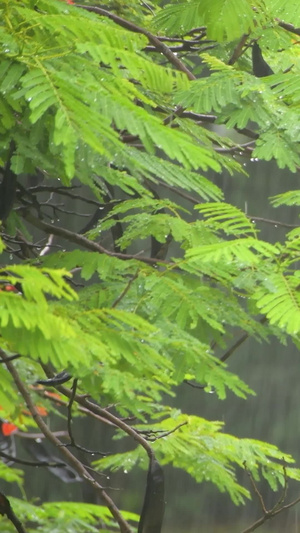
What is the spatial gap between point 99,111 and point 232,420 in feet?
17.3

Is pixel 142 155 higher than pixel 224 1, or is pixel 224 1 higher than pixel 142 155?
pixel 224 1

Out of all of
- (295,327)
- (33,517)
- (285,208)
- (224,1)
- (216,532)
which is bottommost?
(216,532)

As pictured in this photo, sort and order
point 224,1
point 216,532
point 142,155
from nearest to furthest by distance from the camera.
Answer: point 142,155 < point 224,1 < point 216,532

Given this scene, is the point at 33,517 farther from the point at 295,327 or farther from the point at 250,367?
the point at 250,367

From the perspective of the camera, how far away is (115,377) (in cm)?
97

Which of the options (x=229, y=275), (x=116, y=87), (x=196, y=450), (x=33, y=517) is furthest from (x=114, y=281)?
(x=33, y=517)

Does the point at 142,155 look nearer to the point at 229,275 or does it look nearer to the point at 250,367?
the point at 229,275

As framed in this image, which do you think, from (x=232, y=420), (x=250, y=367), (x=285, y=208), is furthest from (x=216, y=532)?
(x=285, y=208)

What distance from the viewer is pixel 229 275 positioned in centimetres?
136

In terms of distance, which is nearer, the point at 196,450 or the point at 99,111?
the point at 99,111

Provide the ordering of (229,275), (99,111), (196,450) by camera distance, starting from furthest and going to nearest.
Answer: (196,450) < (229,275) < (99,111)

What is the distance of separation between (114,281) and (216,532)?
4894 millimetres

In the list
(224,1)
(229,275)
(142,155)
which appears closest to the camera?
(142,155)

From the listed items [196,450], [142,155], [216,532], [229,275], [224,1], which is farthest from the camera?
[216,532]
